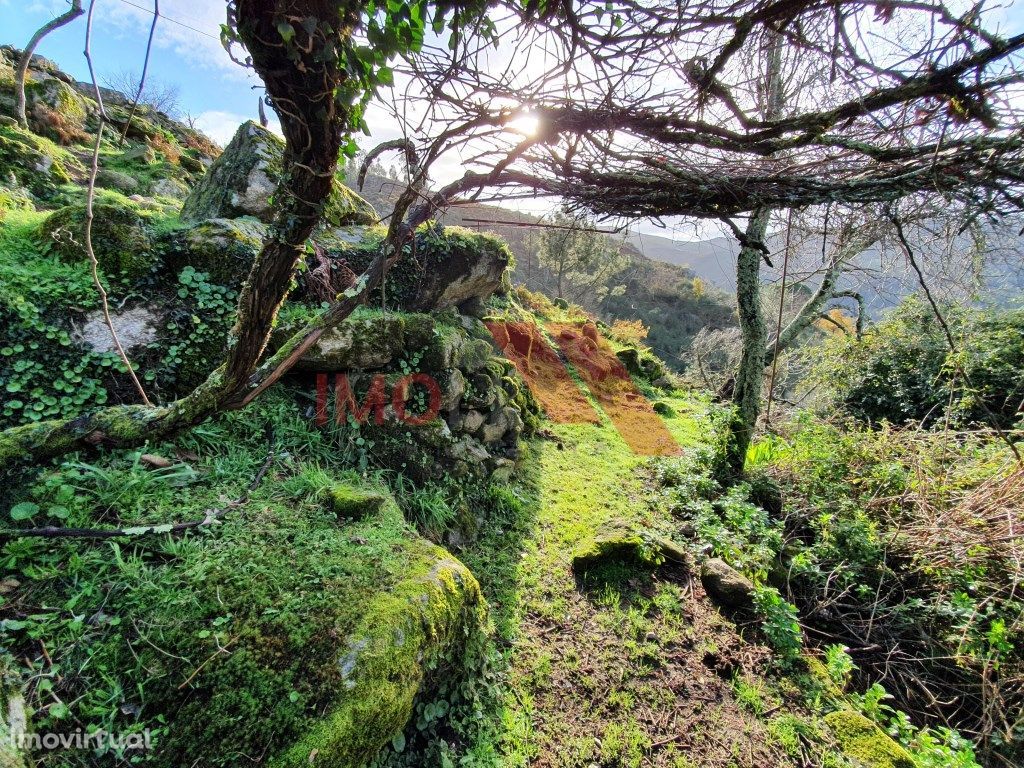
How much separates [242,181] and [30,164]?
3.12 meters

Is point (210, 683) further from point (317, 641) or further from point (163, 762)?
point (317, 641)

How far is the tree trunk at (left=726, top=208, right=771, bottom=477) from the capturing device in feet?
15.3

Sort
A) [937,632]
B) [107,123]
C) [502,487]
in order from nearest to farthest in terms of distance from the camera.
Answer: [937,632]
[502,487]
[107,123]

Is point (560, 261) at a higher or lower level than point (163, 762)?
higher

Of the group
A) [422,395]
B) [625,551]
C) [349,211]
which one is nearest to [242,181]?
[349,211]

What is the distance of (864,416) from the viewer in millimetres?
6988

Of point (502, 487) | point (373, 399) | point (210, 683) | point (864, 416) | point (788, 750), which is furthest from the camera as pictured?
point (864, 416)

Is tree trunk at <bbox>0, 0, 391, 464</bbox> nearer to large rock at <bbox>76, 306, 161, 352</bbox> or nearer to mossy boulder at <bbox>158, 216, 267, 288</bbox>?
large rock at <bbox>76, 306, 161, 352</bbox>

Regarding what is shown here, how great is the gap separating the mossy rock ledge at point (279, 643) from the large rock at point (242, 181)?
11.8 ft

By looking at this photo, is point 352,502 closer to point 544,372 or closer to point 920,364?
point 544,372

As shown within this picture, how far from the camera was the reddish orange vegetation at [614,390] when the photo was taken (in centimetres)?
723

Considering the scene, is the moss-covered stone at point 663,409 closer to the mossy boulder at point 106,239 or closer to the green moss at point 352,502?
the green moss at point 352,502

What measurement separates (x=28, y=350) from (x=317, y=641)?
2.88 m

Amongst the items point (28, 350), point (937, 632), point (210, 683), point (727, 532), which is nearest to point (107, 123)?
point (28, 350)
